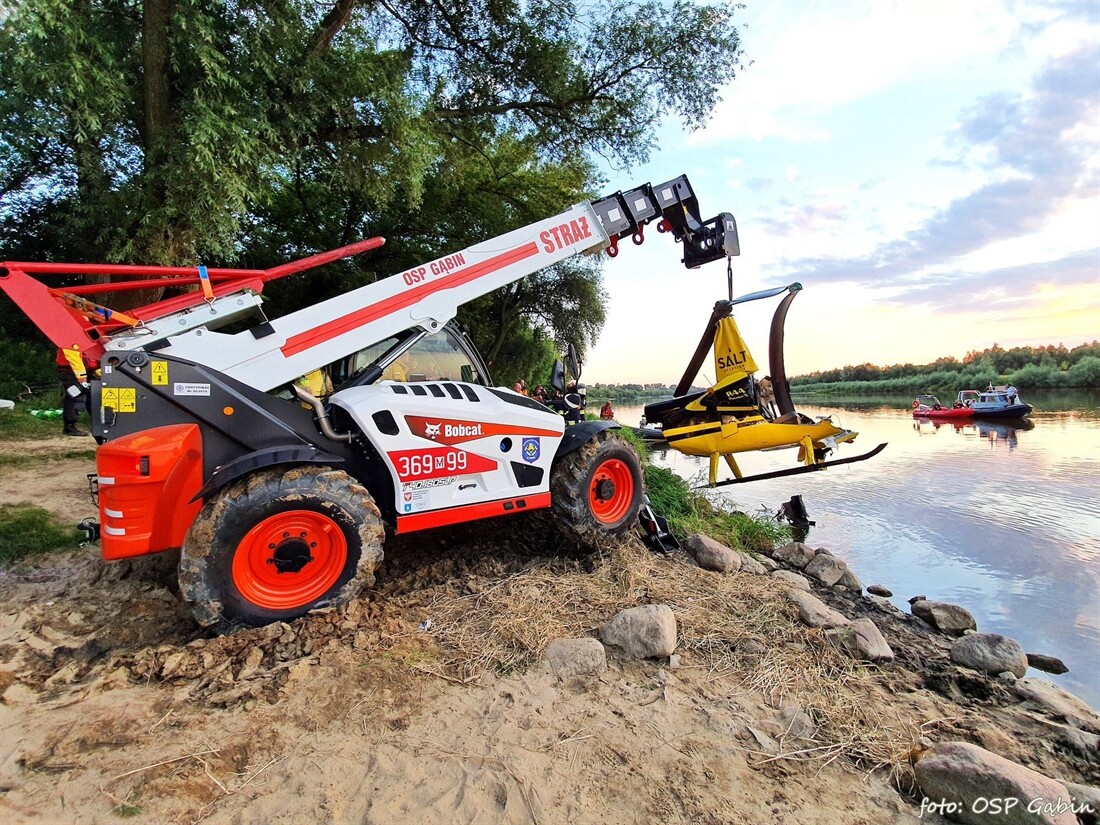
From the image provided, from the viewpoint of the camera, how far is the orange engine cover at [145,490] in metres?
3.20

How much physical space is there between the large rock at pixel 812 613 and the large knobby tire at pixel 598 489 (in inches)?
56.5

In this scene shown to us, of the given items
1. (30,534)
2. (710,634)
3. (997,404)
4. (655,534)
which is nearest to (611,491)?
(655,534)

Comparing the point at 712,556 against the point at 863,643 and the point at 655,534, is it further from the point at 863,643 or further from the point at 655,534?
the point at 863,643

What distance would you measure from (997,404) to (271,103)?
3121 centimetres

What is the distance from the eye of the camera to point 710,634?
3545 millimetres

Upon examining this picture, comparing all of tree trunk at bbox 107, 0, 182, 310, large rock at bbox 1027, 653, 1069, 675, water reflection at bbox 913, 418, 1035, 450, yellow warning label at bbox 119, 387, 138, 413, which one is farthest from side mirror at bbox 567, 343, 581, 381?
water reflection at bbox 913, 418, 1035, 450

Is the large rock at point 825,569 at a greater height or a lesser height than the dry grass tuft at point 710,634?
lesser

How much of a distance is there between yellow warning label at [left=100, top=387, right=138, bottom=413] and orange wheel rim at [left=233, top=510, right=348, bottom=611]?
3.39 feet

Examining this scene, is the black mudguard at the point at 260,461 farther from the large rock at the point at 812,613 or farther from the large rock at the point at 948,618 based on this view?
the large rock at the point at 948,618

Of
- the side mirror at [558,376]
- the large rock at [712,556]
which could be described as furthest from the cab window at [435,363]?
the large rock at [712,556]

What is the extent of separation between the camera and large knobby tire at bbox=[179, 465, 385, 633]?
3178mm

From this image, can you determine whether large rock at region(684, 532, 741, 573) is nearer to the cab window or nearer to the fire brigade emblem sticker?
the fire brigade emblem sticker

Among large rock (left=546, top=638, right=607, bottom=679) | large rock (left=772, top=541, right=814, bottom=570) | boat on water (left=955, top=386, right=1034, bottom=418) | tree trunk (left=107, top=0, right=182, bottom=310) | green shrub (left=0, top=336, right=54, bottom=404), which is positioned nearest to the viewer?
large rock (left=546, top=638, right=607, bottom=679)

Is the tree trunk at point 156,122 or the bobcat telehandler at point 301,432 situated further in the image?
the tree trunk at point 156,122
